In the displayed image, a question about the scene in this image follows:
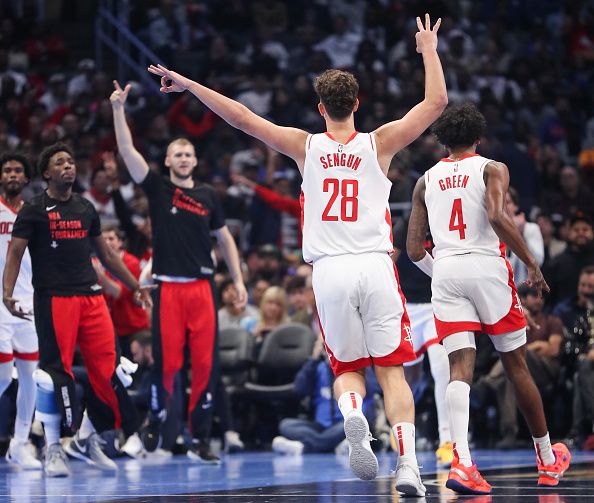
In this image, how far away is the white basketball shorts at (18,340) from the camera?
34.4 ft

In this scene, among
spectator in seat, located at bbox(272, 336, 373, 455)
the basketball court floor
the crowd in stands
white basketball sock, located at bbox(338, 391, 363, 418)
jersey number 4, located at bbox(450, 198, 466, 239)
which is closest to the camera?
white basketball sock, located at bbox(338, 391, 363, 418)

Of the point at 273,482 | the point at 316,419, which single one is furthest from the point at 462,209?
the point at 316,419

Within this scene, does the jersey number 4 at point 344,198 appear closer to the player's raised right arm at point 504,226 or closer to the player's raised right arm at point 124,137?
the player's raised right arm at point 504,226

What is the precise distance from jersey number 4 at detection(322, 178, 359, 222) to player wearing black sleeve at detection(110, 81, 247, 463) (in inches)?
152

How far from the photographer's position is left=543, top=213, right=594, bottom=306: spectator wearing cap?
1323cm

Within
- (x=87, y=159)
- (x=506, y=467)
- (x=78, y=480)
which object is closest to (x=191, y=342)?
(x=78, y=480)

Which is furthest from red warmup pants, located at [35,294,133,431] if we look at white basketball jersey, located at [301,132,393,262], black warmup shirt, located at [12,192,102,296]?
white basketball jersey, located at [301,132,393,262]

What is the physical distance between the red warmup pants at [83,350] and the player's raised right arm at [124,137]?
124 cm

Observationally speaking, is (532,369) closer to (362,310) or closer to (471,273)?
(471,273)

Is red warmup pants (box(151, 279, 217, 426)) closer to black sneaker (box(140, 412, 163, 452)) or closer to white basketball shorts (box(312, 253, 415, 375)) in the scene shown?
black sneaker (box(140, 412, 163, 452))

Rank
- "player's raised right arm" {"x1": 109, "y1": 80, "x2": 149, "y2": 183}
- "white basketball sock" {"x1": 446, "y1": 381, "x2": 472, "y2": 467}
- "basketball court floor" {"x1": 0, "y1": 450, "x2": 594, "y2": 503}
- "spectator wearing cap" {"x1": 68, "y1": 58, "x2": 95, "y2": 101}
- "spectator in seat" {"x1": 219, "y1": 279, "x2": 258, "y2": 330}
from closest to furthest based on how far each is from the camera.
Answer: "basketball court floor" {"x1": 0, "y1": 450, "x2": 594, "y2": 503}, "white basketball sock" {"x1": 446, "y1": 381, "x2": 472, "y2": 467}, "player's raised right arm" {"x1": 109, "y1": 80, "x2": 149, "y2": 183}, "spectator in seat" {"x1": 219, "y1": 279, "x2": 258, "y2": 330}, "spectator wearing cap" {"x1": 68, "y1": 58, "x2": 95, "y2": 101}

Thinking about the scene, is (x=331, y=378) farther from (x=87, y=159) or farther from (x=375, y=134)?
(x=375, y=134)

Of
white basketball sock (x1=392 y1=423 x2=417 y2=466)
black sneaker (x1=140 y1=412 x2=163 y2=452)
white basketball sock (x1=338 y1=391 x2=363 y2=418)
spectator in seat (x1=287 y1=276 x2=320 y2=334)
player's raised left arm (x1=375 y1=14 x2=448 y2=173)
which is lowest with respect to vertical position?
black sneaker (x1=140 y1=412 x2=163 y2=452)

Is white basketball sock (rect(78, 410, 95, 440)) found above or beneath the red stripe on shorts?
beneath
